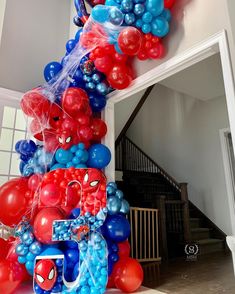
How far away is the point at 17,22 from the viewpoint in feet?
10.8

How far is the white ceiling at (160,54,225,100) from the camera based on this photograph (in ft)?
12.9

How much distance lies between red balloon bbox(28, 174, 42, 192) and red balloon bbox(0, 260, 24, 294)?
691mm

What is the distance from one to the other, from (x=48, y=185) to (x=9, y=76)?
1.68 meters

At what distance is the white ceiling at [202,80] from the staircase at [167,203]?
1921mm

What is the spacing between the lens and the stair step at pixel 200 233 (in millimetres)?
4596

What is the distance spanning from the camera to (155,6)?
1867 mm

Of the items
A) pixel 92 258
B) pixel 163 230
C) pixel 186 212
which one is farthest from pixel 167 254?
pixel 92 258

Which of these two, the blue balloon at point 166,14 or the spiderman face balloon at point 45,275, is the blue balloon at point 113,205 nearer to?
the spiderman face balloon at point 45,275

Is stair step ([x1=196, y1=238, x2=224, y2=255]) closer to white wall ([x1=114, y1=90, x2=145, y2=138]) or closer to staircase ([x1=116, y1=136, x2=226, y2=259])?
staircase ([x1=116, y1=136, x2=226, y2=259])

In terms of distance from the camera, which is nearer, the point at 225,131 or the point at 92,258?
the point at 92,258

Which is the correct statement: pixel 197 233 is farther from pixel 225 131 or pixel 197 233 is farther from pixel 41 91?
pixel 41 91

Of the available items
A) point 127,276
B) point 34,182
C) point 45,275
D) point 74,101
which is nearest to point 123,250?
point 127,276

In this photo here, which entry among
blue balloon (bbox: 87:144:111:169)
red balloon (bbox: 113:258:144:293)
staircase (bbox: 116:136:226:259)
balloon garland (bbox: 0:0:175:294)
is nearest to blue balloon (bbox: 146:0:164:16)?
balloon garland (bbox: 0:0:175:294)

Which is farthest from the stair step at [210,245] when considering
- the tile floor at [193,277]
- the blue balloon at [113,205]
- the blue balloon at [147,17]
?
the blue balloon at [147,17]
